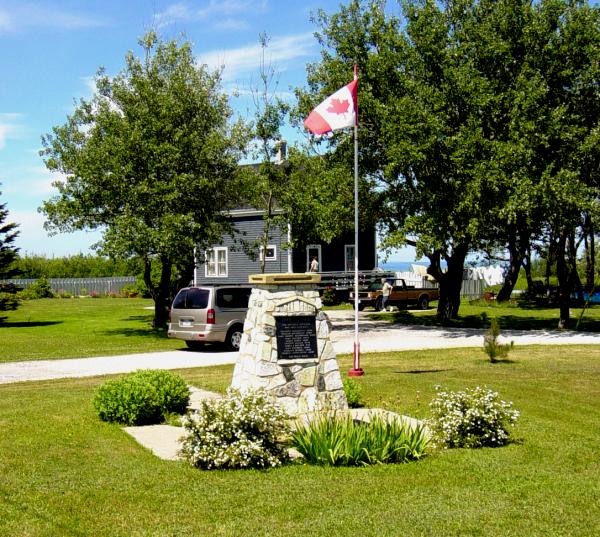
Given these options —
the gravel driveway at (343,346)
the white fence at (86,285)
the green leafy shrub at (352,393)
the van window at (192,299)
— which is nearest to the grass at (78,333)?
the gravel driveway at (343,346)

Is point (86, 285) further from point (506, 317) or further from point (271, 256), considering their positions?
point (506, 317)

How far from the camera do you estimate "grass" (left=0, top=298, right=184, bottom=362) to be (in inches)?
850

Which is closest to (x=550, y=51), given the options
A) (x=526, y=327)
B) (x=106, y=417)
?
(x=526, y=327)

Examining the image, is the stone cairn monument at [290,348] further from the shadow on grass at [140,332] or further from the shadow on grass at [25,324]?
the shadow on grass at [25,324]

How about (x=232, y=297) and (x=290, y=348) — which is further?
(x=232, y=297)

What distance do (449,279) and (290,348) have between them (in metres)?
21.6

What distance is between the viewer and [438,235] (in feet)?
81.4

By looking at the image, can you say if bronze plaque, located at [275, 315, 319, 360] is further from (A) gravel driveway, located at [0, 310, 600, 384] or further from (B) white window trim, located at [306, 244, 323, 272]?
(B) white window trim, located at [306, 244, 323, 272]

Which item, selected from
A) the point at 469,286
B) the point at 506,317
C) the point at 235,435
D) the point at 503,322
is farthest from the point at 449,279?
the point at 235,435

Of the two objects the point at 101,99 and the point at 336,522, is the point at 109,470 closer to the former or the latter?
the point at 336,522

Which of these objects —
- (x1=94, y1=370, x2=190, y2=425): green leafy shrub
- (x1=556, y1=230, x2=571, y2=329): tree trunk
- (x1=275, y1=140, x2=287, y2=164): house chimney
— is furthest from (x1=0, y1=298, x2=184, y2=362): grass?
(x1=556, y1=230, x2=571, y2=329): tree trunk

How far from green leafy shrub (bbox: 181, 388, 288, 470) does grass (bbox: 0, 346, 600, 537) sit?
0.67 ft

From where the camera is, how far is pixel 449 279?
31.1 m

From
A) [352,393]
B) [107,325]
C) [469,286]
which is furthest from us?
[469,286]
